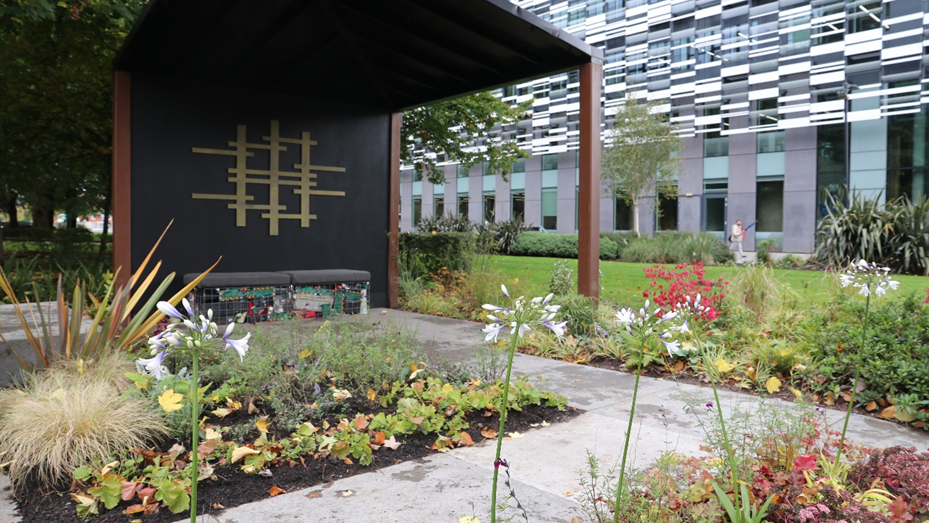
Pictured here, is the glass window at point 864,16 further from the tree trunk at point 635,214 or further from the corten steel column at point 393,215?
the corten steel column at point 393,215

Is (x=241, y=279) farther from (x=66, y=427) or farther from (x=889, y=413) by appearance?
(x=889, y=413)

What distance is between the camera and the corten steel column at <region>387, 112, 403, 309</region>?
8867mm

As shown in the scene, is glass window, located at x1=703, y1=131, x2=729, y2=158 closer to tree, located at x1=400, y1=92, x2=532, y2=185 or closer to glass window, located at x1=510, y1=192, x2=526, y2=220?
glass window, located at x1=510, y1=192, x2=526, y2=220

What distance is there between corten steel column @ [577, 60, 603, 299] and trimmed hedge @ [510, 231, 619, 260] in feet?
40.9

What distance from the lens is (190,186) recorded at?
7316 mm

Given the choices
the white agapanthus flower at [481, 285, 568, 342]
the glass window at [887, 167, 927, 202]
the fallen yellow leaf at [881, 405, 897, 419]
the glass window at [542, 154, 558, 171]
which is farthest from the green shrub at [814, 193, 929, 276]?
the glass window at [542, 154, 558, 171]

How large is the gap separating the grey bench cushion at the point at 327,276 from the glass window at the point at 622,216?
2102 centimetres

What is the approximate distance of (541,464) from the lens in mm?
3004

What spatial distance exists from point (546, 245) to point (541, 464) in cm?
1853

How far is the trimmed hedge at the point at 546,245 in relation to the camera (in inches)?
809


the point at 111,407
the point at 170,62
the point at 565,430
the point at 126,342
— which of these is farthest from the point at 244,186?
the point at 565,430

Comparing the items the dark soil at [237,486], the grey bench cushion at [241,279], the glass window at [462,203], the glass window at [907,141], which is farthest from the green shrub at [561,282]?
the glass window at [462,203]

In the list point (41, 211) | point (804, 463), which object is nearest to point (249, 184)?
point (804, 463)

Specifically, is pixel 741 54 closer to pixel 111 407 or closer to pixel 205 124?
pixel 205 124
